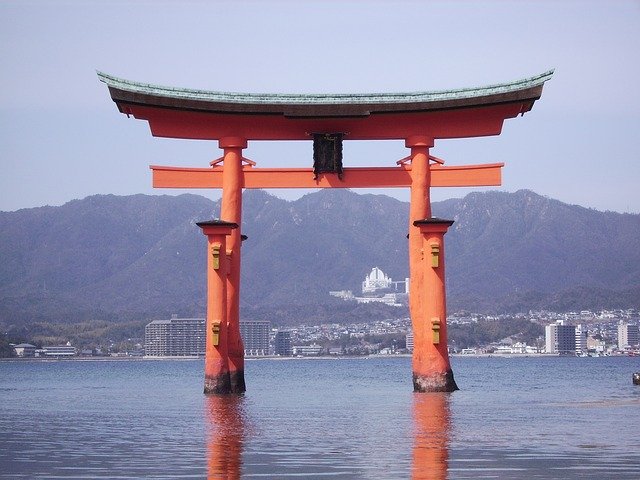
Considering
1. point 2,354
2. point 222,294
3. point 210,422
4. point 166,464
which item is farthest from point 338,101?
point 2,354

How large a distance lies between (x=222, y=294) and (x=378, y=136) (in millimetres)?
6376

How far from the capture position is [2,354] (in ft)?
559

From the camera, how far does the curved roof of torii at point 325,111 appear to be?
Answer: 3372cm

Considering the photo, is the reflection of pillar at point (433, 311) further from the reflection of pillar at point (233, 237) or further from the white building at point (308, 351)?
the white building at point (308, 351)

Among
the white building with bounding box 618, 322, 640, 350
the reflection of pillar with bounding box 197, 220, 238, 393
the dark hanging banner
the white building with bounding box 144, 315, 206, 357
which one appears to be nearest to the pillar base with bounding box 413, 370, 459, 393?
the reflection of pillar with bounding box 197, 220, 238, 393

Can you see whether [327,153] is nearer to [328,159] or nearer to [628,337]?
[328,159]

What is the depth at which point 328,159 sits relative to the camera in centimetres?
3519

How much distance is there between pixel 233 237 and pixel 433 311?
5.83 metres

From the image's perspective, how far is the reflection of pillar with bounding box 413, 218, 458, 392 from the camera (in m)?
33.5

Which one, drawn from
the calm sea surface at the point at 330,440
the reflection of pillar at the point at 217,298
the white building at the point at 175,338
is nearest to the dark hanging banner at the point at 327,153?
the reflection of pillar at the point at 217,298

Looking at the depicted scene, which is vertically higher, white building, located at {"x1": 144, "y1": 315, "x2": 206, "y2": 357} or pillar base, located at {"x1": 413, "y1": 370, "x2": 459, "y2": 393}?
white building, located at {"x1": 144, "y1": 315, "x2": 206, "y2": 357}

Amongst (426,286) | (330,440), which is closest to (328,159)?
(426,286)

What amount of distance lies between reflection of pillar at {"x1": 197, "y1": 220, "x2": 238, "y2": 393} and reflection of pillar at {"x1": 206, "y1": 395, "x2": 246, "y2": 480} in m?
0.98

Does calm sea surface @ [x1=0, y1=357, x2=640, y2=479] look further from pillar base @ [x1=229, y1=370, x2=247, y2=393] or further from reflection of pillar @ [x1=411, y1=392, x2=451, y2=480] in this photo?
pillar base @ [x1=229, y1=370, x2=247, y2=393]
